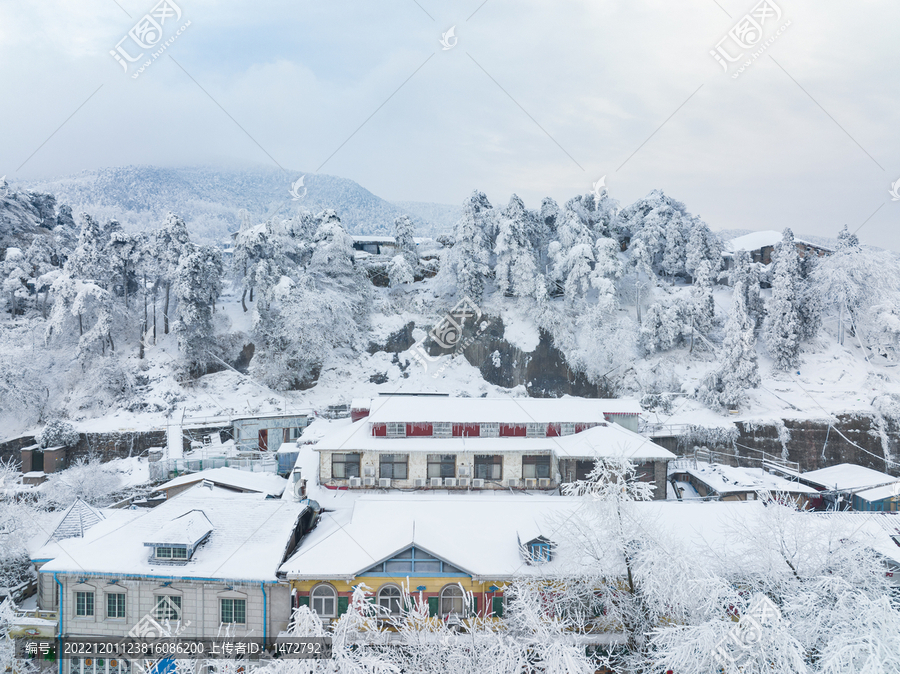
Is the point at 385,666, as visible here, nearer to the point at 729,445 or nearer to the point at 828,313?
the point at 729,445

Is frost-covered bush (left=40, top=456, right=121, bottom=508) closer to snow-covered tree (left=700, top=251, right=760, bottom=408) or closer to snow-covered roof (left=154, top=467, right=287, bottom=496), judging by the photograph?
snow-covered roof (left=154, top=467, right=287, bottom=496)

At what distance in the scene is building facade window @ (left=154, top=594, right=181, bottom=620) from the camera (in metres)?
15.8

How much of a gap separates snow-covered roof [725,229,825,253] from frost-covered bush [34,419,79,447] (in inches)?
2183

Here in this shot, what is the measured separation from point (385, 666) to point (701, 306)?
121 feet

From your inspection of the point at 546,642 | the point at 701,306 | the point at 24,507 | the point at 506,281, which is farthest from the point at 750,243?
the point at 24,507

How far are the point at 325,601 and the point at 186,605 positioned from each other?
14.2 feet

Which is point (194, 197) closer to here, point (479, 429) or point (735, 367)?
point (479, 429)

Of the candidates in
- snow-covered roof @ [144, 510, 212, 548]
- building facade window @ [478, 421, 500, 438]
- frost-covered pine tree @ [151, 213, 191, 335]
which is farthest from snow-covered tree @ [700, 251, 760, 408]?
frost-covered pine tree @ [151, 213, 191, 335]

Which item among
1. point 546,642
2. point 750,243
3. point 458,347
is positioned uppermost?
point 750,243

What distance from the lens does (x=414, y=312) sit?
A: 4347cm

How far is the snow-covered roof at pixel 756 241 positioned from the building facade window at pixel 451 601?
148ft

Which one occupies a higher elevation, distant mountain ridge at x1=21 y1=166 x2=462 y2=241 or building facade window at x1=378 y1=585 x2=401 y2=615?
distant mountain ridge at x1=21 y1=166 x2=462 y2=241

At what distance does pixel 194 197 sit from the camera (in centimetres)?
7200

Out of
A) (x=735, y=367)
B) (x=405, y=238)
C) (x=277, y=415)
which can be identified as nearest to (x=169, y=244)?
(x=277, y=415)
